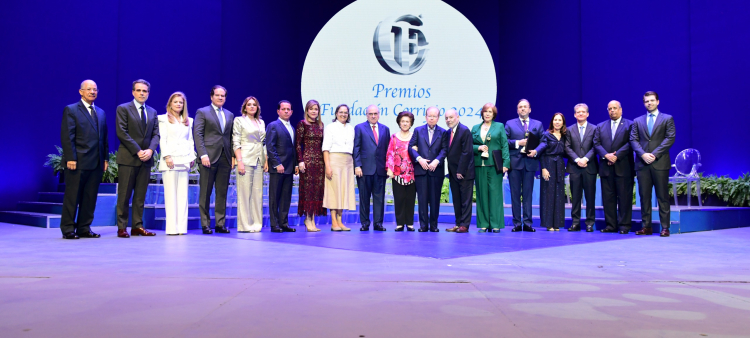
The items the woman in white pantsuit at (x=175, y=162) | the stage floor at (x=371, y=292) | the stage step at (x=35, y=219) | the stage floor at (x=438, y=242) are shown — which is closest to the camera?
the stage floor at (x=371, y=292)

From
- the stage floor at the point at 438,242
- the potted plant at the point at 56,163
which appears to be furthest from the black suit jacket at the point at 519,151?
the potted plant at the point at 56,163

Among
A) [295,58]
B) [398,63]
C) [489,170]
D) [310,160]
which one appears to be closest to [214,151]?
[310,160]

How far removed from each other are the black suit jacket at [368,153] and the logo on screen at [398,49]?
3475 mm

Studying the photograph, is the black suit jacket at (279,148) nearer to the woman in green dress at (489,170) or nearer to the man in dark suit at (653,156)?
the woman in green dress at (489,170)

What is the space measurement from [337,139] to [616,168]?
2.55 m

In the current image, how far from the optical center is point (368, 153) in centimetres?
512

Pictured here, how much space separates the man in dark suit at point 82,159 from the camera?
416 centimetres

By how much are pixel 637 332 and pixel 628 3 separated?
7816 millimetres

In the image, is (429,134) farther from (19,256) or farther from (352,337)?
(352,337)

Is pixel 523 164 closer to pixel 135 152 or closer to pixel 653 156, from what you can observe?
pixel 653 156

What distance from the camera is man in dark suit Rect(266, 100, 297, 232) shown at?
4.97 m

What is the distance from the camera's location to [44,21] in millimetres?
7023

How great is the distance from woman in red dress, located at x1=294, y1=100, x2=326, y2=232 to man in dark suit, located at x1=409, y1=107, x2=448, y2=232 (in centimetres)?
86

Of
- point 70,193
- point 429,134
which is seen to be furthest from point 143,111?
point 429,134
